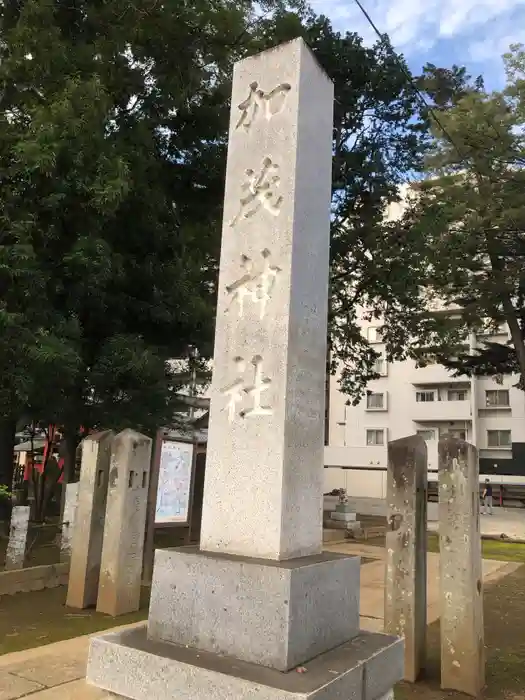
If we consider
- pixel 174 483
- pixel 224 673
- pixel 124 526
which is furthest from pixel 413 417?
pixel 224 673

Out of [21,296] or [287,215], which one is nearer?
[287,215]

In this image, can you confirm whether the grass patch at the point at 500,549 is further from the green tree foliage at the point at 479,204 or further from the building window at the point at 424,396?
the building window at the point at 424,396

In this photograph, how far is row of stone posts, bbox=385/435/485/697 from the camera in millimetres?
4539

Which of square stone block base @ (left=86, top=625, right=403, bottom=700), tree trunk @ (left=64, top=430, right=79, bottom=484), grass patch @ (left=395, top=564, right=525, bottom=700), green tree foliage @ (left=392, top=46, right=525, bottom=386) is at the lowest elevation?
grass patch @ (left=395, top=564, right=525, bottom=700)

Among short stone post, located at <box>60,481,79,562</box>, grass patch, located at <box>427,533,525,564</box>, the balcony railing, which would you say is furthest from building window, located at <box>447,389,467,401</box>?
short stone post, located at <box>60,481,79,562</box>

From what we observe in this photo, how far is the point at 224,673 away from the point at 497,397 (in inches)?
1441

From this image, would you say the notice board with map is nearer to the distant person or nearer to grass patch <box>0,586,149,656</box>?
grass patch <box>0,586,149,656</box>

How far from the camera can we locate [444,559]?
479 centimetres

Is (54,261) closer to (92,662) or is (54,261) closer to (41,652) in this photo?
(41,652)

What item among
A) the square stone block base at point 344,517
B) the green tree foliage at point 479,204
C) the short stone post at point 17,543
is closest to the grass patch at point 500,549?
the square stone block base at point 344,517

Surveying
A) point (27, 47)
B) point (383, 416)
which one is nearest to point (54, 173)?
point (27, 47)

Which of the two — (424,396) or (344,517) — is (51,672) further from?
(424,396)

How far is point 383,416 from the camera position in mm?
38062

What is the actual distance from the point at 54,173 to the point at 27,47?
211 cm
